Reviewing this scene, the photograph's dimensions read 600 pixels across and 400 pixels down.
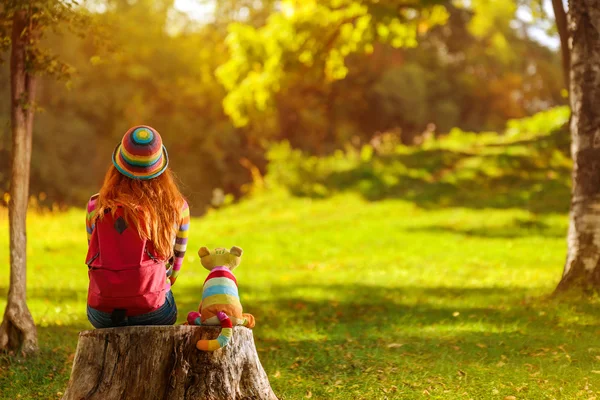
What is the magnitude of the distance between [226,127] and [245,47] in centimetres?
1397

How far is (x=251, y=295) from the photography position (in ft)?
32.8

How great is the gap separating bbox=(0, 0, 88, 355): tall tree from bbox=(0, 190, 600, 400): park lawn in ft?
0.99

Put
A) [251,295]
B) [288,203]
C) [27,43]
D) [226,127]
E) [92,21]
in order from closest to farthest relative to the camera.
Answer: [27,43] < [92,21] < [251,295] < [288,203] < [226,127]

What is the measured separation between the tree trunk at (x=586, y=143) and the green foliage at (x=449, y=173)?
804 centimetres

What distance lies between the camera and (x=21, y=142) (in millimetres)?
6602

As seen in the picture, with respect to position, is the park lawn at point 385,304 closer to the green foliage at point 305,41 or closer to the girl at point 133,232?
the girl at point 133,232

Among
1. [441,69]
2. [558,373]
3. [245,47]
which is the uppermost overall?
[441,69]

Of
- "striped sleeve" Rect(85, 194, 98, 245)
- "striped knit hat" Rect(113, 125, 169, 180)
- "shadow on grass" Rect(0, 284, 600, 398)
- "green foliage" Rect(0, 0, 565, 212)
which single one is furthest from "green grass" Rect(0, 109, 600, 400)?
"green foliage" Rect(0, 0, 565, 212)

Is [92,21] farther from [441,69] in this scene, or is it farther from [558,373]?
[441,69]

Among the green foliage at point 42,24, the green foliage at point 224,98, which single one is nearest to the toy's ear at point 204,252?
the green foliage at point 42,24

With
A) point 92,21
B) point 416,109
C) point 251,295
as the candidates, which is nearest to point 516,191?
point 251,295

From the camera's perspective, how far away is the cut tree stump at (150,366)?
446cm

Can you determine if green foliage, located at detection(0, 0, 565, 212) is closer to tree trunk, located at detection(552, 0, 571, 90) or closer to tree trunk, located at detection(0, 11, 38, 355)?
tree trunk, located at detection(552, 0, 571, 90)

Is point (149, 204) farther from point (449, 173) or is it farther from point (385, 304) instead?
point (449, 173)
